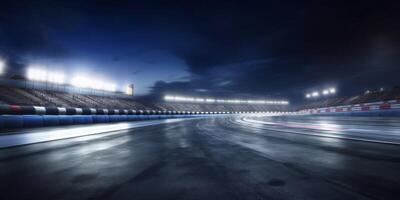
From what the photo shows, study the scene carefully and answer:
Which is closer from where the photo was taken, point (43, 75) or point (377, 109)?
point (377, 109)

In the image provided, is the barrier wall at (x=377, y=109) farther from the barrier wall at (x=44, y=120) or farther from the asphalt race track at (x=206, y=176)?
the barrier wall at (x=44, y=120)

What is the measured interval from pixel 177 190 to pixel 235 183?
0.80m

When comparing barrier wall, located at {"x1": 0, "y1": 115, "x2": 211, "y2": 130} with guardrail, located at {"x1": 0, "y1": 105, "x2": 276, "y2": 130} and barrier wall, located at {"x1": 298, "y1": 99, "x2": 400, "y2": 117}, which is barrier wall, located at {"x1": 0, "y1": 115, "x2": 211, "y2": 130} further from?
barrier wall, located at {"x1": 298, "y1": 99, "x2": 400, "y2": 117}

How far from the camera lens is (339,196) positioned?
6.91 ft

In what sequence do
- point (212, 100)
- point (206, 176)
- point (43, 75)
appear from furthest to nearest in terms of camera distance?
point (212, 100), point (43, 75), point (206, 176)

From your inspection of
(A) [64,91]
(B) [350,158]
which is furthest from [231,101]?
(B) [350,158]

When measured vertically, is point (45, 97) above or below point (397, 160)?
above

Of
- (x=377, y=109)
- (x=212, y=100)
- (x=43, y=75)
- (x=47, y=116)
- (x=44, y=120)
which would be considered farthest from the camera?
(x=212, y=100)

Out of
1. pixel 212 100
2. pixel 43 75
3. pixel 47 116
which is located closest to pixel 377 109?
pixel 47 116

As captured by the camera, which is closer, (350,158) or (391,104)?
(350,158)

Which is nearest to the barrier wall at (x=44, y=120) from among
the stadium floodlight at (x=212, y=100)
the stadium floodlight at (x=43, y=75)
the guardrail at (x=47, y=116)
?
the guardrail at (x=47, y=116)

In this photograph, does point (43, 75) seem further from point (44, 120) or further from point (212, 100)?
point (212, 100)


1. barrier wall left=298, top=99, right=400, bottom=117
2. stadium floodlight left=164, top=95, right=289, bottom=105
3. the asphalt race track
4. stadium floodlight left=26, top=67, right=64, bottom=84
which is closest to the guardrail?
the asphalt race track

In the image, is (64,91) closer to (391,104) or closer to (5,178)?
(5,178)
